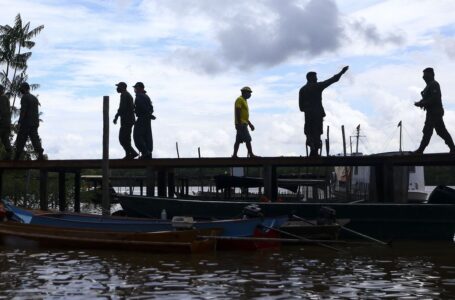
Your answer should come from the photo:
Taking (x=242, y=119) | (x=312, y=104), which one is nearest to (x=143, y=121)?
(x=242, y=119)

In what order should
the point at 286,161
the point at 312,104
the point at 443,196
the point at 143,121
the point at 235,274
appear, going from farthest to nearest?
the point at 143,121 < the point at 286,161 < the point at 443,196 < the point at 312,104 < the point at 235,274

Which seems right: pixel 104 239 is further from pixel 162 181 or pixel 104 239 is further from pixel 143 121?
pixel 162 181

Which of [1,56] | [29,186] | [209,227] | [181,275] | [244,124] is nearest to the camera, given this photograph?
[181,275]

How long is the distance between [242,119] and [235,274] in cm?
654

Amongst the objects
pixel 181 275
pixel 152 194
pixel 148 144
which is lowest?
pixel 181 275

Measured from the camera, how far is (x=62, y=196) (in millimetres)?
23609

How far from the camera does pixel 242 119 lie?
18547 millimetres

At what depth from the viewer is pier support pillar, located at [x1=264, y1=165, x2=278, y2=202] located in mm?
19219

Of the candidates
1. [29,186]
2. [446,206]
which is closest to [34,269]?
[446,206]

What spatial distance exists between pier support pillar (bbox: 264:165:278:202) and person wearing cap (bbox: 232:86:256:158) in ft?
2.94

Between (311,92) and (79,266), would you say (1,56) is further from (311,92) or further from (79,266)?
(79,266)

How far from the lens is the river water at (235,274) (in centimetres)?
1087

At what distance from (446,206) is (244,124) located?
508 cm

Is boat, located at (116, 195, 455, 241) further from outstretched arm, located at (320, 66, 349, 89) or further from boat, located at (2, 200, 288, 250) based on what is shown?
outstretched arm, located at (320, 66, 349, 89)
